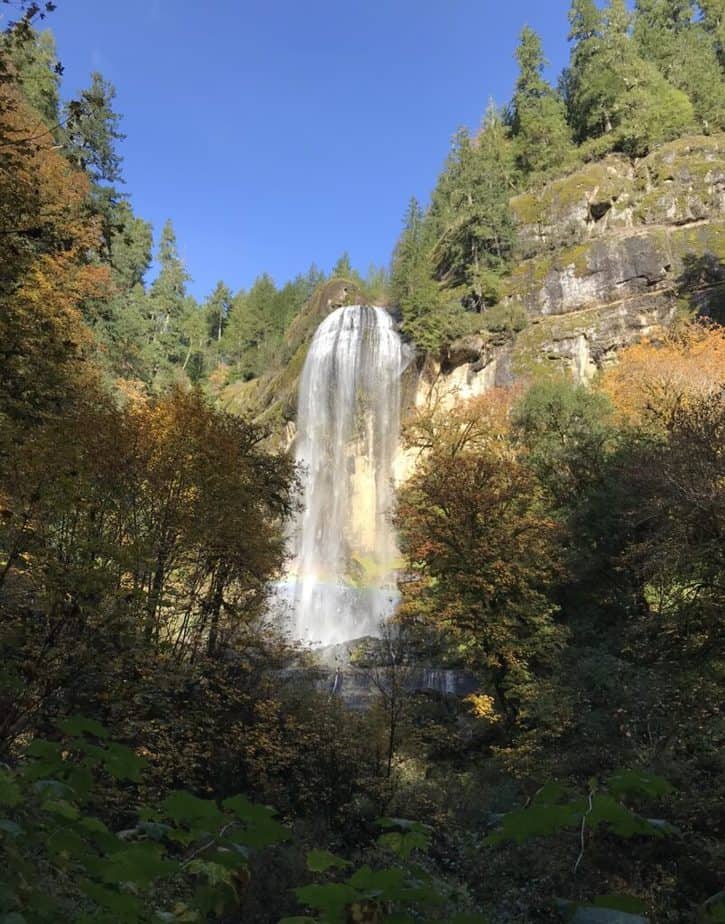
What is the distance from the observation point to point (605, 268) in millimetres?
35969

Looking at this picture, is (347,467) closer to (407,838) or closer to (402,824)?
(407,838)

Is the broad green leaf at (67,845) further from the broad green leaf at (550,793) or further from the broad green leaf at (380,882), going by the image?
the broad green leaf at (550,793)

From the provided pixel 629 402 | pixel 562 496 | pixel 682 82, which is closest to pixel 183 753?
pixel 562 496

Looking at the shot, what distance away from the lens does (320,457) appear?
39.1 meters

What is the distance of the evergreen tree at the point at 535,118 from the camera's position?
152 ft

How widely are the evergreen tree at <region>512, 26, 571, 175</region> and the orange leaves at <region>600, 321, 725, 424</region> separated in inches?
890

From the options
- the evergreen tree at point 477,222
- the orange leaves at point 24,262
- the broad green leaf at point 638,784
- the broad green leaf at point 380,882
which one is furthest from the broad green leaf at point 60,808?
the evergreen tree at point 477,222

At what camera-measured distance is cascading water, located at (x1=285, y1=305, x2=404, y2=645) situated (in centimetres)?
3497

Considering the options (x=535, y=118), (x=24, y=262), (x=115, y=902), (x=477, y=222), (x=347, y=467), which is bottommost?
(x=115, y=902)

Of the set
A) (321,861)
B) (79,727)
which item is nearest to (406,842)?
(321,861)

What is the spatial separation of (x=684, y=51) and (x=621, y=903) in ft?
214

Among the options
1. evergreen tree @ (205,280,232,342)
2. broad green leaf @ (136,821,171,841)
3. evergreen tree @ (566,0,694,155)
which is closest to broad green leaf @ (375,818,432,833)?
broad green leaf @ (136,821,171,841)

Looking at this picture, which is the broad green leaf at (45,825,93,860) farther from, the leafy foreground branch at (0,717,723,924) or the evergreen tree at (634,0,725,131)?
the evergreen tree at (634,0,725,131)

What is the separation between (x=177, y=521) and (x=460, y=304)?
30752mm
